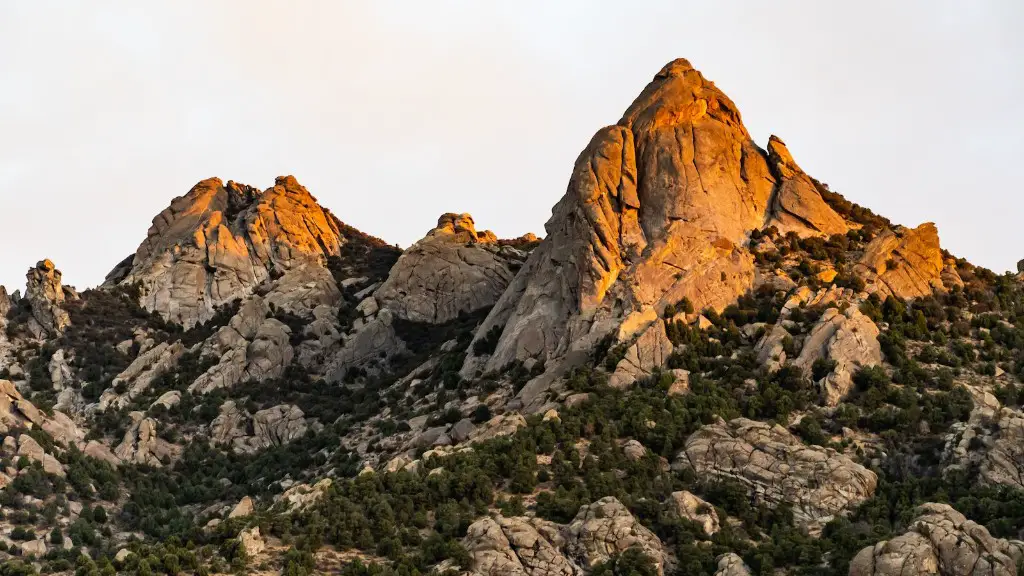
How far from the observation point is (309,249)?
136 meters

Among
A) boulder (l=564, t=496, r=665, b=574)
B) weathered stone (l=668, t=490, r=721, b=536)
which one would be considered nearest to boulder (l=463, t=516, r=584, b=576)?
boulder (l=564, t=496, r=665, b=574)

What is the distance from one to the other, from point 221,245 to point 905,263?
70.5 meters

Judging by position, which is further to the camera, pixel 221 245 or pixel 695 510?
pixel 221 245

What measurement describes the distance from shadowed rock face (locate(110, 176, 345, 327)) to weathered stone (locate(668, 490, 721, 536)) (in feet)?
220

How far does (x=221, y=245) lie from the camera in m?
132

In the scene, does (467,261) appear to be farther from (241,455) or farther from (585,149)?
(241,455)

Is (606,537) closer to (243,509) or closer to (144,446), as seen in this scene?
(243,509)

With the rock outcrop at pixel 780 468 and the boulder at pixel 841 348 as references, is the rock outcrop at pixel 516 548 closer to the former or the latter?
the rock outcrop at pixel 780 468

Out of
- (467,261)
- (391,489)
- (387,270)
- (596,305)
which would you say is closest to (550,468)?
(391,489)

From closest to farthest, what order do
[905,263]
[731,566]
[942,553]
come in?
[942,553] → [731,566] → [905,263]

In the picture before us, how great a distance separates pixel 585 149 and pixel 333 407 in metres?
31.0

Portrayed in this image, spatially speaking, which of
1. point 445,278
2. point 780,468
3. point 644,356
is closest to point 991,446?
point 780,468

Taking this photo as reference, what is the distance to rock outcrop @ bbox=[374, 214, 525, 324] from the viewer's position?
121375 mm

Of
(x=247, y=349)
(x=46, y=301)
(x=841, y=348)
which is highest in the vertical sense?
(x=46, y=301)
